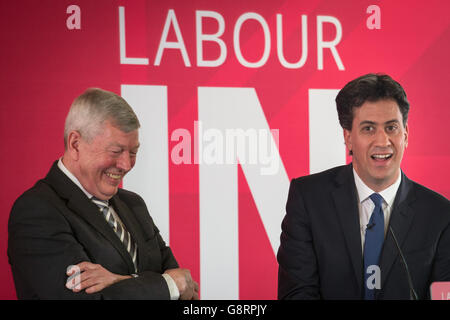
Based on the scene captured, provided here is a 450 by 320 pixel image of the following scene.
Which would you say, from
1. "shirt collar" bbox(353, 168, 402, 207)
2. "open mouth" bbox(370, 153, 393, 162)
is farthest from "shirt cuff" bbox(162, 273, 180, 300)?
"open mouth" bbox(370, 153, 393, 162)

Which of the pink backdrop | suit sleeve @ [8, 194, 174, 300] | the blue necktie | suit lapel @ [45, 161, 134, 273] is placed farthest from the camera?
the pink backdrop

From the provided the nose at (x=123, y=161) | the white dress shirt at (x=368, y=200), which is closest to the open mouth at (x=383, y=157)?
the white dress shirt at (x=368, y=200)

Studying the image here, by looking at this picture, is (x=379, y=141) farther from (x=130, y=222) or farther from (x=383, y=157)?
(x=130, y=222)

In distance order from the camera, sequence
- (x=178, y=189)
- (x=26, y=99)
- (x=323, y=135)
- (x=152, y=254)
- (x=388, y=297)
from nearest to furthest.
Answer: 1. (x=388, y=297)
2. (x=152, y=254)
3. (x=26, y=99)
4. (x=178, y=189)
5. (x=323, y=135)

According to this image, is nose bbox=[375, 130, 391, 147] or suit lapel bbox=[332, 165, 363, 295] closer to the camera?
suit lapel bbox=[332, 165, 363, 295]

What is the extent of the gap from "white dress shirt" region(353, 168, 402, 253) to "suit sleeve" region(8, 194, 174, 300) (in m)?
0.94

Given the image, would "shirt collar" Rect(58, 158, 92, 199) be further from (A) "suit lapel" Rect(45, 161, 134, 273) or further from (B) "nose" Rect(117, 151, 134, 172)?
(B) "nose" Rect(117, 151, 134, 172)

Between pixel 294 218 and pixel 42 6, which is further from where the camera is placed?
pixel 42 6

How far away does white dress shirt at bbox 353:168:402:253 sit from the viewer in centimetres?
198

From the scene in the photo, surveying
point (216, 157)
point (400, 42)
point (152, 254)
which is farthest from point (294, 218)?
point (400, 42)

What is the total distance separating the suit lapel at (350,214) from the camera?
190cm

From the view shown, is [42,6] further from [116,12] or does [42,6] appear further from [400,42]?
[400,42]

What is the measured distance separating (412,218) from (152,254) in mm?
1086

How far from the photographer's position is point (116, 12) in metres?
2.67
